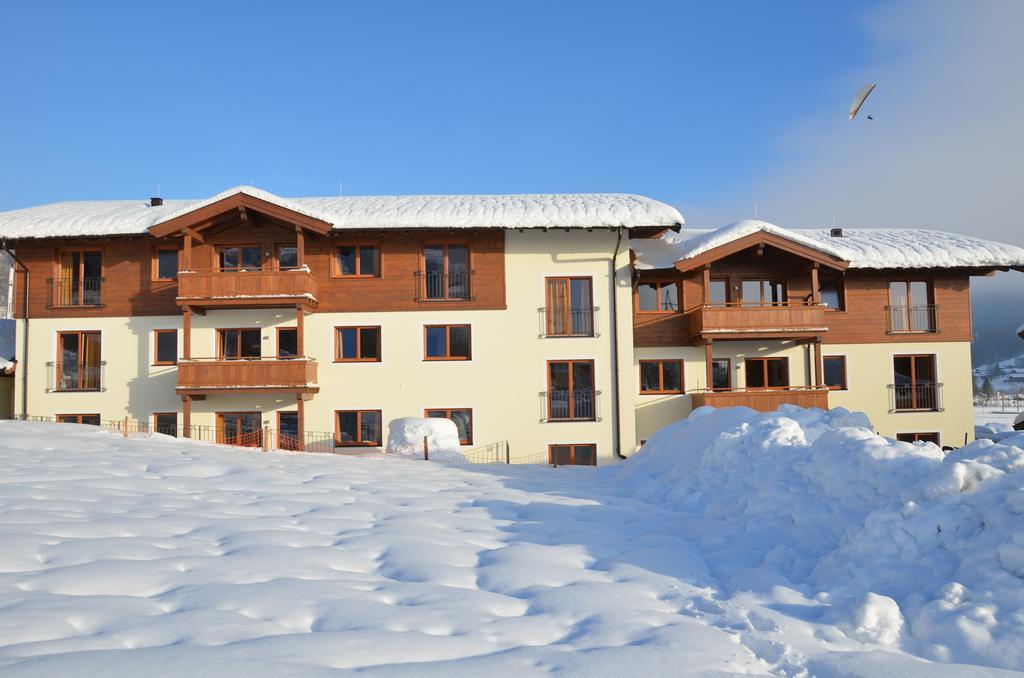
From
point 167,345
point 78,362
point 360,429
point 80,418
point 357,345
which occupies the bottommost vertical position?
point 360,429

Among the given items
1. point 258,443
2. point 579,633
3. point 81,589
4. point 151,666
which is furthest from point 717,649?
point 258,443

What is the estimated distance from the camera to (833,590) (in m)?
5.94

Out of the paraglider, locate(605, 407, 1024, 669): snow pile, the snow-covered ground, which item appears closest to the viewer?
the snow-covered ground

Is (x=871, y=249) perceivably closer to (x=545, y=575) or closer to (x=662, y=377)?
(x=662, y=377)

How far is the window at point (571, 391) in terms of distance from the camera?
2288cm

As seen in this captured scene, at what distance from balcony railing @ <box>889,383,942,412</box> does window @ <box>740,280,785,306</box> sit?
205 inches

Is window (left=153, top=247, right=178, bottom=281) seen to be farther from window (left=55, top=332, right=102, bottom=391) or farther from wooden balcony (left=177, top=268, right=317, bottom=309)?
window (left=55, top=332, right=102, bottom=391)

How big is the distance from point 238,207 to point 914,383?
938 inches

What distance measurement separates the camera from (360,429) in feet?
74.3

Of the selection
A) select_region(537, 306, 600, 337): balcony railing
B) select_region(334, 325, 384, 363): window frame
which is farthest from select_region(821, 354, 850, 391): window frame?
select_region(334, 325, 384, 363): window frame

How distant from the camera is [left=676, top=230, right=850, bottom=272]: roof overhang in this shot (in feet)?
→ 76.9

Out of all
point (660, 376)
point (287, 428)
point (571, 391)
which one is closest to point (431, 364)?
point (571, 391)

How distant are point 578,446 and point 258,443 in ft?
32.9

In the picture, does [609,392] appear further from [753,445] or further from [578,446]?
[753,445]
